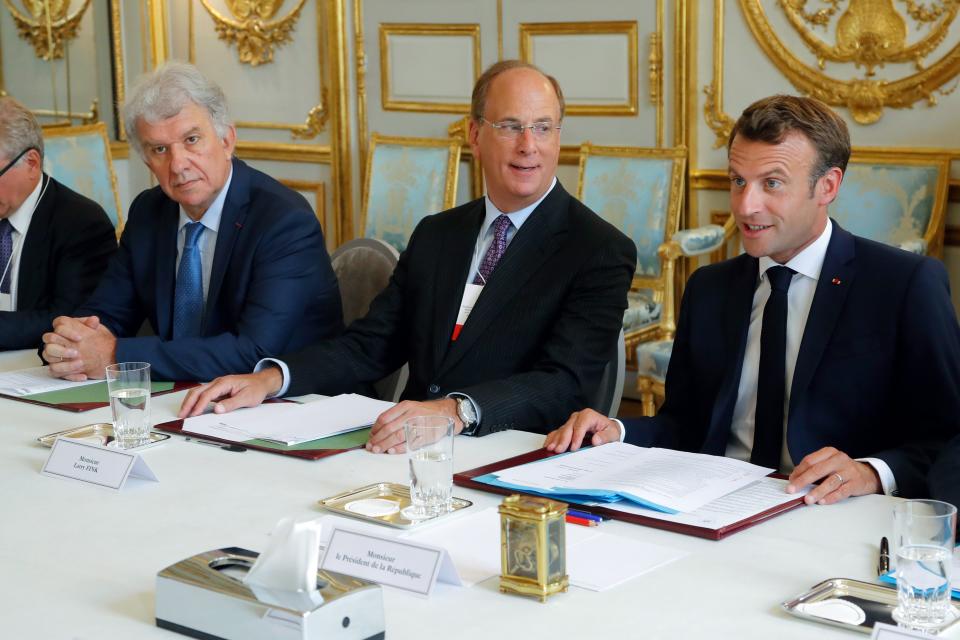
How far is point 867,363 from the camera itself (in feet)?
7.16

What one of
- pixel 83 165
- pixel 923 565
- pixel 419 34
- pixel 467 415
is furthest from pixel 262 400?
pixel 419 34

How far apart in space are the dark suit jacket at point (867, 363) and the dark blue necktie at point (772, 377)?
0.03 metres

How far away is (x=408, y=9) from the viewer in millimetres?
6062

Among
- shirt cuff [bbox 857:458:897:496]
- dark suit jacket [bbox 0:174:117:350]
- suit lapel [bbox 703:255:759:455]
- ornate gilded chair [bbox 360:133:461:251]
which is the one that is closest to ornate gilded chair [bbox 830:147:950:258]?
ornate gilded chair [bbox 360:133:461:251]

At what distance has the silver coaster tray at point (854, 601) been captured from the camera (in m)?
1.37

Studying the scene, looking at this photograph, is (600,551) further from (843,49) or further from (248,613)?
(843,49)

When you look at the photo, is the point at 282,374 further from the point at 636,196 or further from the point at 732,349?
the point at 636,196

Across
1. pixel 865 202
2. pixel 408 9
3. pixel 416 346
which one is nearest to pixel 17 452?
pixel 416 346

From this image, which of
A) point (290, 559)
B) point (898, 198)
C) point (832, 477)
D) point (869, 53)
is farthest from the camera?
point (869, 53)

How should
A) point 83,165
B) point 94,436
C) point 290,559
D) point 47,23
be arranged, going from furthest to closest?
point 47,23 < point 83,165 < point 94,436 < point 290,559

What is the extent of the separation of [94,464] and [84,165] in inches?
158

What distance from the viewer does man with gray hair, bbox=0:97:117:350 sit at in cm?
360

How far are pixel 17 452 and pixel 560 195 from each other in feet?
4.28

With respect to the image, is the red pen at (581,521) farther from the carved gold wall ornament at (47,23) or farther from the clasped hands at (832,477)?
the carved gold wall ornament at (47,23)
